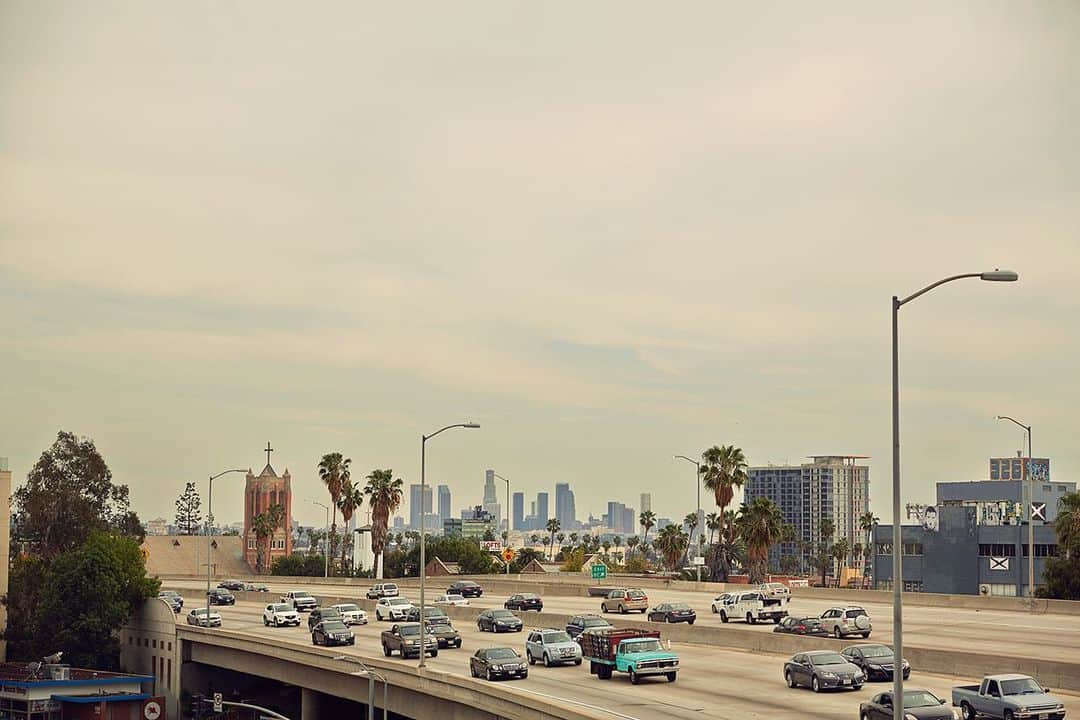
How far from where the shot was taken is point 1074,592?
8725cm

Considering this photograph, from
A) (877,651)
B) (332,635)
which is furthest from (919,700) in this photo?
(332,635)

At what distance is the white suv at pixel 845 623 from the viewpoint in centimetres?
5984

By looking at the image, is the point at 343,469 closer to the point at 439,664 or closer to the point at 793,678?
the point at 439,664

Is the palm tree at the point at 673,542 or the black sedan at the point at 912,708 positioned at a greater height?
the black sedan at the point at 912,708

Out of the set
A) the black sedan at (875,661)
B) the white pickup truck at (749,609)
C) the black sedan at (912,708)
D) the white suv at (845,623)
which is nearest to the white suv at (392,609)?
the white pickup truck at (749,609)

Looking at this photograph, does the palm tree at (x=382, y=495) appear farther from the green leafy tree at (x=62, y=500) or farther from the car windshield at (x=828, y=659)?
the car windshield at (x=828, y=659)

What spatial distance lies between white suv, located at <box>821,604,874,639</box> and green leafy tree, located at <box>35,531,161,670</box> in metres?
65.7

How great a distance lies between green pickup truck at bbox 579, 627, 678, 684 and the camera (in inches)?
1982

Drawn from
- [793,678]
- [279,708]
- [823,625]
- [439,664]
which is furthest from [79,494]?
[793,678]

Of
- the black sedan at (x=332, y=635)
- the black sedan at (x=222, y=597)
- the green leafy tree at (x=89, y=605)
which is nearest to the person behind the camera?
the black sedan at (x=332, y=635)

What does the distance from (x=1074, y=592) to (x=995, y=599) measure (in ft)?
41.2

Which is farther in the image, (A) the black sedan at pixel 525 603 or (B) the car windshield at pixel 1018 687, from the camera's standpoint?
(A) the black sedan at pixel 525 603

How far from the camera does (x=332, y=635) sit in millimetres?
71312

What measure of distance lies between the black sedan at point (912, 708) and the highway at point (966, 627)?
16.8 m
